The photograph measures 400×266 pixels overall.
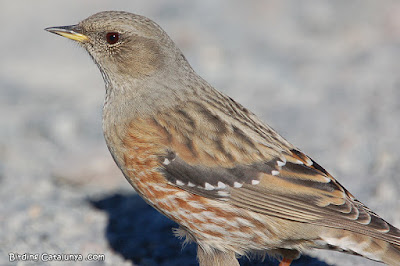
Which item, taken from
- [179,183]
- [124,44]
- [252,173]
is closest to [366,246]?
[252,173]

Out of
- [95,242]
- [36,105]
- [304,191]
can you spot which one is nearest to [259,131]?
[304,191]

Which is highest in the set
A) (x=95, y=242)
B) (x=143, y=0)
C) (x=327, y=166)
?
(x=143, y=0)

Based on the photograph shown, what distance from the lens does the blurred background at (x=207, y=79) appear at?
7547 mm

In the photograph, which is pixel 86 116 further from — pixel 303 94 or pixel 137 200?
pixel 303 94

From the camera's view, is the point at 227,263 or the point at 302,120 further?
the point at 302,120

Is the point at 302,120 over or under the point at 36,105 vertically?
over

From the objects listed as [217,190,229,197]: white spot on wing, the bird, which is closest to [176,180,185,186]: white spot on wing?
the bird

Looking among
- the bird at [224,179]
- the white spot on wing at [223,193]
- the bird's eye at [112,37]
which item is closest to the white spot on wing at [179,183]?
the bird at [224,179]

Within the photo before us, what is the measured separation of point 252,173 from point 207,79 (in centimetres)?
549

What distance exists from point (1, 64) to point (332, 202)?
8342 mm

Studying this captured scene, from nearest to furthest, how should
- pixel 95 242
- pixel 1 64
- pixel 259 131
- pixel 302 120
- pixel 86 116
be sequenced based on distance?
pixel 259 131, pixel 95 242, pixel 302 120, pixel 86 116, pixel 1 64

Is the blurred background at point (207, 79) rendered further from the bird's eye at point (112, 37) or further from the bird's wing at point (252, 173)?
the bird's wing at point (252, 173)

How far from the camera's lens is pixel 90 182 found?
863 cm

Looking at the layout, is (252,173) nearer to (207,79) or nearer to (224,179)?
(224,179)
